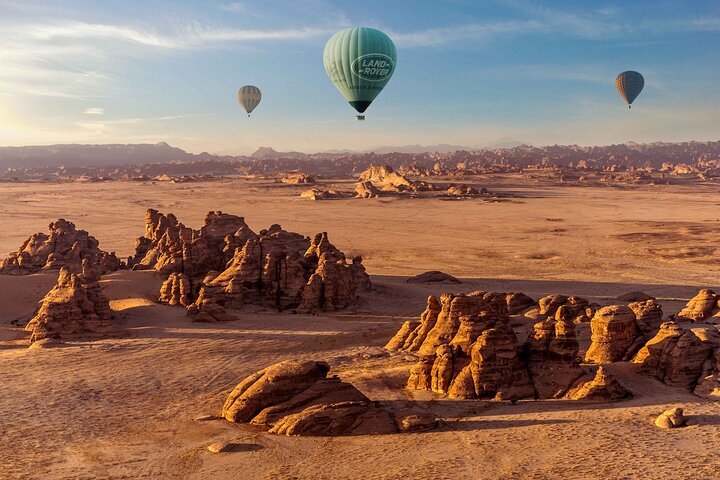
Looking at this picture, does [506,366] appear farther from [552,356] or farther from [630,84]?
[630,84]

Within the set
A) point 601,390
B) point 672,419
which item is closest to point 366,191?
point 601,390

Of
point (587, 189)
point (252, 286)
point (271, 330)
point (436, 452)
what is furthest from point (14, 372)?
point (587, 189)

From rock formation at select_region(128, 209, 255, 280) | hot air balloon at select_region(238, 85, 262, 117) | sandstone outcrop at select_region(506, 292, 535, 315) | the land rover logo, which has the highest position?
hot air balloon at select_region(238, 85, 262, 117)

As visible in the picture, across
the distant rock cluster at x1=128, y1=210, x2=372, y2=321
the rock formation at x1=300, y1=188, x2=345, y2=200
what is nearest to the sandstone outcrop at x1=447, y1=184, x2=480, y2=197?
the rock formation at x1=300, y1=188, x2=345, y2=200

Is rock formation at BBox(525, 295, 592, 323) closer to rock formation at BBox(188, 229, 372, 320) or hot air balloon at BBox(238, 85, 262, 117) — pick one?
rock formation at BBox(188, 229, 372, 320)

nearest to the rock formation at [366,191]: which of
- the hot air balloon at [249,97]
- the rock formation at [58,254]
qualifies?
the hot air balloon at [249,97]

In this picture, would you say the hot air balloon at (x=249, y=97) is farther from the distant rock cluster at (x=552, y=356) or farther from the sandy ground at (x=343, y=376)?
the distant rock cluster at (x=552, y=356)
